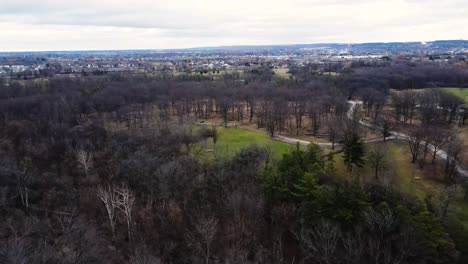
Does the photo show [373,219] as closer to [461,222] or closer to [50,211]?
[461,222]

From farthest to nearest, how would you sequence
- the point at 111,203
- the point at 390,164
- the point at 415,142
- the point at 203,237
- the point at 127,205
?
the point at 415,142, the point at 390,164, the point at 111,203, the point at 203,237, the point at 127,205

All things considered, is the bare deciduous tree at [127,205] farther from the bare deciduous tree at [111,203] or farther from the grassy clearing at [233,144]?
the grassy clearing at [233,144]

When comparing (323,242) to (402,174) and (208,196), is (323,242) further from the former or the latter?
(402,174)

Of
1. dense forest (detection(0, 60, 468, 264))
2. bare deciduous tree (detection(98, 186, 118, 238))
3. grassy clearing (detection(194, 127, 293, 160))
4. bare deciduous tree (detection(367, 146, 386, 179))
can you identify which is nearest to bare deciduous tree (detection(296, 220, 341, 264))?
dense forest (detection(0, 60, 468, 264))

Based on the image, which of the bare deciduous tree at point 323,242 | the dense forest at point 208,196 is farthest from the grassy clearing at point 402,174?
the bare deciduous tree at point 323,242

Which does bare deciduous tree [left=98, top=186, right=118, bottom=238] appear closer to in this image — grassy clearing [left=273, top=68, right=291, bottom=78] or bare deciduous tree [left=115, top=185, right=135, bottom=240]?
bare deciduous tree [left=115, top=185, right=135, bottom=240]

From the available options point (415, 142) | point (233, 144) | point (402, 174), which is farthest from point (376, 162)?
point (233, 144)
